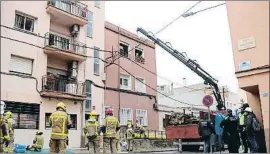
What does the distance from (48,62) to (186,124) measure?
7941 millimetres

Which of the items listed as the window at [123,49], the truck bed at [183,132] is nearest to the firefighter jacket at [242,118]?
the truck bed at [183,132]

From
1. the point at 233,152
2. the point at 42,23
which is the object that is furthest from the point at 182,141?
the point at 42,23

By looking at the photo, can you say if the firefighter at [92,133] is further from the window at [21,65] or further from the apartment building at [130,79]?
the apartment building at [130,79]

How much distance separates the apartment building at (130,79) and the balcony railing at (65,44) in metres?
1.84

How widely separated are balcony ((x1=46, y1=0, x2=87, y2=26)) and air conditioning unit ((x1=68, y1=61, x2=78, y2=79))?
225 cm

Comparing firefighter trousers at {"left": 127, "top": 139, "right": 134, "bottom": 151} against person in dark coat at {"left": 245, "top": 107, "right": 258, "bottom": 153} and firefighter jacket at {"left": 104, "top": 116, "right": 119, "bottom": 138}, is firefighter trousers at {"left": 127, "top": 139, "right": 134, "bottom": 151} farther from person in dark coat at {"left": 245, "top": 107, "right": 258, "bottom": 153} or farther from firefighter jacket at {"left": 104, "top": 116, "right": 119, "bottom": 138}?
person in dark coat at {"left": 245, "top": 107, "right": 258, "bottom": 153}

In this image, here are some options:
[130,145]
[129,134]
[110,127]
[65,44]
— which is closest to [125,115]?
[129,134]

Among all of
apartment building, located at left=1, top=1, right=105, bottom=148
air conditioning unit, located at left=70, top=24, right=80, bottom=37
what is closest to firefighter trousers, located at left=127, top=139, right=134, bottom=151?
apartment building, located at left=1, top=1, right=105, bottom=148

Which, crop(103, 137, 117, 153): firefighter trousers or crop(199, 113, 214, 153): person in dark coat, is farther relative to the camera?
crop(199, 113, 214, 153): person in dark coat

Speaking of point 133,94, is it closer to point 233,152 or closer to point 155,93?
point 155,93

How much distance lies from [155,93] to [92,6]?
7046 millimetres

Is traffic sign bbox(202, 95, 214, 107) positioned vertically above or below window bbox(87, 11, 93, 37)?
below

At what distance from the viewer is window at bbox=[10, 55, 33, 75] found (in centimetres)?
1274

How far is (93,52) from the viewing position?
16125 mm
